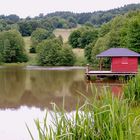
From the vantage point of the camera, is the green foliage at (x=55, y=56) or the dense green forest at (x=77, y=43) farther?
the green foliage at (x=55, y=56)

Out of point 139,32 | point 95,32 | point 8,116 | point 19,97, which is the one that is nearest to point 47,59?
point 95,32

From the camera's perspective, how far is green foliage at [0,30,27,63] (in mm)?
55312

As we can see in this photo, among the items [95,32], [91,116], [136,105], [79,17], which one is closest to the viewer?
[91,116]

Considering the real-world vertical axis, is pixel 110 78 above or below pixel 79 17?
below

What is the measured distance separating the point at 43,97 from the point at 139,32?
22769 mm

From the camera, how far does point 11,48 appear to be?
185 ft

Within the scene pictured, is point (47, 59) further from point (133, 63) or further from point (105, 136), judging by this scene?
point (105, 136)

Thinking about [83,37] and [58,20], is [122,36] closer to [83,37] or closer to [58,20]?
[83,37]

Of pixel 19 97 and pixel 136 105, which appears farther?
pixel 19 97

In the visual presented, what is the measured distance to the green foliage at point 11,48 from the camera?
2178 inches

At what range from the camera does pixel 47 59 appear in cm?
5141

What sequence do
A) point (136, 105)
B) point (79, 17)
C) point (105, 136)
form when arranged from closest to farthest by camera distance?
point (105, 136) < point (136, 105) < point (79, 17)

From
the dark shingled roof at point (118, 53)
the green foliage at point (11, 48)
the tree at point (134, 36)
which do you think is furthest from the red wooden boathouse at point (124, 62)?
the green foliage at point (11, 48)

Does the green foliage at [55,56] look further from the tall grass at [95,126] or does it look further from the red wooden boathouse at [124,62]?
the tall grass at [95,126]
